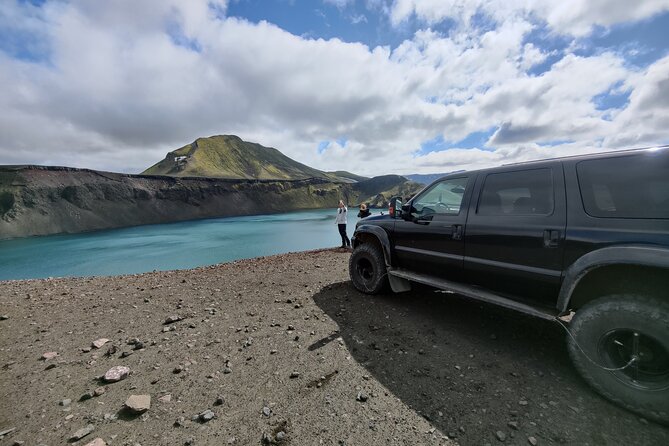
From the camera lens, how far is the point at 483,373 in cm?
334

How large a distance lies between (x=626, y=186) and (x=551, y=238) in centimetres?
76

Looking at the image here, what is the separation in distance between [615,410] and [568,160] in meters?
2.44

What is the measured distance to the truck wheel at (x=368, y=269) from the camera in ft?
18.6

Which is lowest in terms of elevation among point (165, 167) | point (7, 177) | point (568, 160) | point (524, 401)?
point (524, 401)

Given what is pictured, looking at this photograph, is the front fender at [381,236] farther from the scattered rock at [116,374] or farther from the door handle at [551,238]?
the scattered rock at [116,374]

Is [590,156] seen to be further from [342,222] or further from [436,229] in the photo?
[342,222]

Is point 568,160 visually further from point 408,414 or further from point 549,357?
point 408,414

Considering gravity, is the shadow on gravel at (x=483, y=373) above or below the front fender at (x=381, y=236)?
below

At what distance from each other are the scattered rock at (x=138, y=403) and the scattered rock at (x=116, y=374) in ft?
1.76

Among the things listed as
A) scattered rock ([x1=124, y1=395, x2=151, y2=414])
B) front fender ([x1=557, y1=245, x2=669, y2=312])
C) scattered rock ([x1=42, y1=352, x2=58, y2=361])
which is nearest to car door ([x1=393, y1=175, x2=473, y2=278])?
front fender ([x1=557, y1=245, x2=669, y2=312])

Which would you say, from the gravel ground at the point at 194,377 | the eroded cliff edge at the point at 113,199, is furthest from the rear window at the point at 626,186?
the eroded cliff edge at the point at 113,199

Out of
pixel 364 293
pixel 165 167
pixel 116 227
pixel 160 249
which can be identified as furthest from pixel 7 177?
pixel 364 293

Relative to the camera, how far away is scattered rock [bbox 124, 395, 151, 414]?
288cm

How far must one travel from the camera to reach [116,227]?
9019cm
